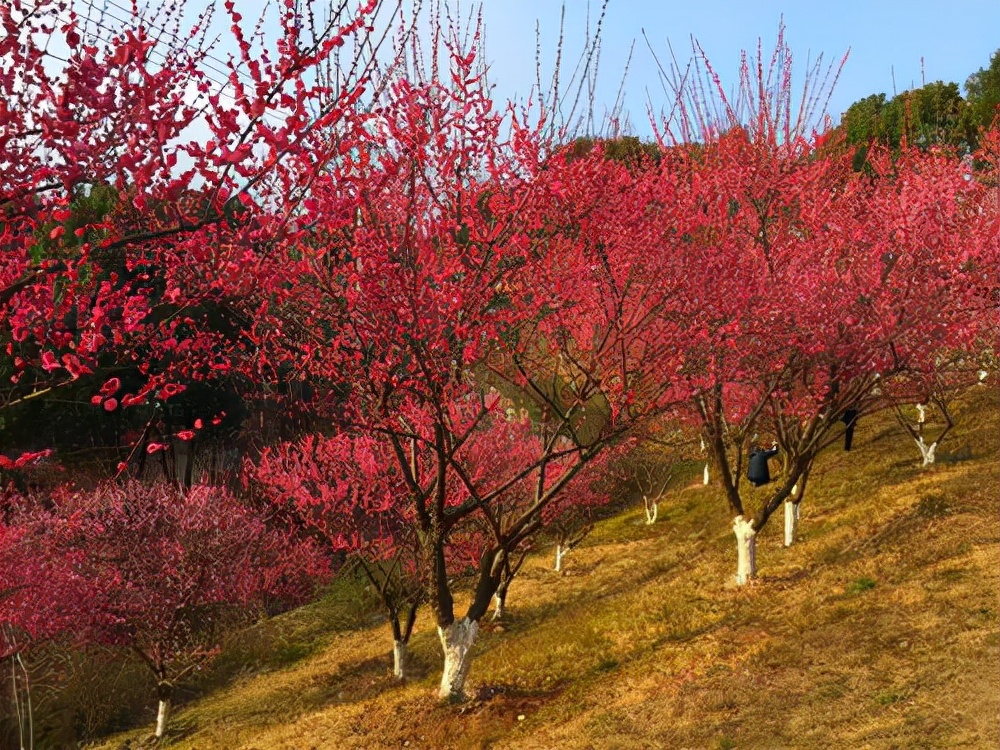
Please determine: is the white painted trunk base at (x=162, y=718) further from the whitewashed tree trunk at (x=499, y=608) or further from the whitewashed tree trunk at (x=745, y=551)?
→ the whitewashed tree trunk at (x=745, y=551)

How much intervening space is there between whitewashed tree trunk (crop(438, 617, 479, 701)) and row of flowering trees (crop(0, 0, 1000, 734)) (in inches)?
1.1

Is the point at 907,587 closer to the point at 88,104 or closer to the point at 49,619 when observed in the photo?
the point at 88,104

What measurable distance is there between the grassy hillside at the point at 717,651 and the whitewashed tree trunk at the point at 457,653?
0.78 feet

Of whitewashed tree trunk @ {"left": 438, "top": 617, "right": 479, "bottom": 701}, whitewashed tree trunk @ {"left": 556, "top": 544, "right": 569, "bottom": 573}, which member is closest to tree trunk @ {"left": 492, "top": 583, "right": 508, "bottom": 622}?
whitewashed tree trunk @ {"left": 556, "top": 544, "right": 569, "bottom": 573}

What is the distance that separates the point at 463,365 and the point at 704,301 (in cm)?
341

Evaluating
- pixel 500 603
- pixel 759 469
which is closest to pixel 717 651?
pixel 759 469

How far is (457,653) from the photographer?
29.8 feet

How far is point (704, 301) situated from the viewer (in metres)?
9.80

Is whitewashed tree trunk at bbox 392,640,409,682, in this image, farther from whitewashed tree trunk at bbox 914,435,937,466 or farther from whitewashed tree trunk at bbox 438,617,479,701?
whitewashed tree trunk at bbox 914,435,937,466

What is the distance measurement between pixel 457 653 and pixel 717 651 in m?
3.12

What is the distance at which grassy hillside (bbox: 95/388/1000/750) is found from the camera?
24.1 ft

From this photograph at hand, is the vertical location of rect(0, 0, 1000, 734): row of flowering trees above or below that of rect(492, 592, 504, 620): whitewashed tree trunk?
above

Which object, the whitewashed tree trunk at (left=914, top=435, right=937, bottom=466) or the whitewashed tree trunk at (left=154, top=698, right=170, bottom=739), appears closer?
the whitewashed tree trunk at (left=154, top=698, right=170, bottom=739)

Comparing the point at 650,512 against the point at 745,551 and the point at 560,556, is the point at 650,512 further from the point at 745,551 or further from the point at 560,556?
the point at 745,551
